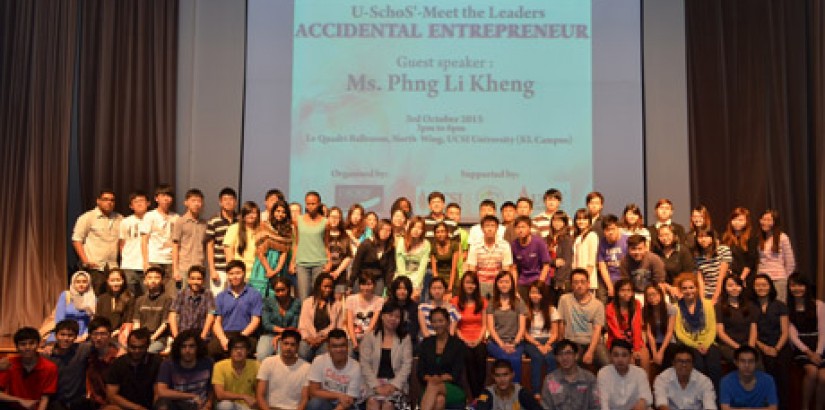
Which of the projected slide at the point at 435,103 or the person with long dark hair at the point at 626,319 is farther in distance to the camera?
the projected slide at the point at 435,103

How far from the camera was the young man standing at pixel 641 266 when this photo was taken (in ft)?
22.7

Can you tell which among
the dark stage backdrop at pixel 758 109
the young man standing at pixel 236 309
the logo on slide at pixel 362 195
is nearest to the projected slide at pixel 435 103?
the logo on slide at pixel 362 195

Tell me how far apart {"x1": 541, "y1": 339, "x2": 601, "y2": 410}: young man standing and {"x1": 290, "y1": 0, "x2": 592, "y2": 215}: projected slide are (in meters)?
2.82

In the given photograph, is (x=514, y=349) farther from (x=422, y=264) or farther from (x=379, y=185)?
(x=379, y=185)

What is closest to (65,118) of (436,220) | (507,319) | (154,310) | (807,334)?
(154,310)

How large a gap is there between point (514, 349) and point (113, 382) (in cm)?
286

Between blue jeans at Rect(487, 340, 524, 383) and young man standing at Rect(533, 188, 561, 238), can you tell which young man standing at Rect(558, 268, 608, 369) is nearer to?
blue jeans at Rect(487, 340, 524, 383)

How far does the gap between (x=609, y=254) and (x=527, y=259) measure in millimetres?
651

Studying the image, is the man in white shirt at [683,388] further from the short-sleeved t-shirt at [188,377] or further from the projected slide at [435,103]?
the short-sleeved t-shirt at [188,377]

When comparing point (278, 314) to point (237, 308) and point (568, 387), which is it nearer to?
point (237, 308)

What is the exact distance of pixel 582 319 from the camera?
22.2 ft

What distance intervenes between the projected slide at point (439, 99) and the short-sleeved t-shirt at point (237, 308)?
2.10m

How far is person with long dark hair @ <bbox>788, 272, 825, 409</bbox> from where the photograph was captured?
6609mm

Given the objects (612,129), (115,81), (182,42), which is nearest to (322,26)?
(182,42)
